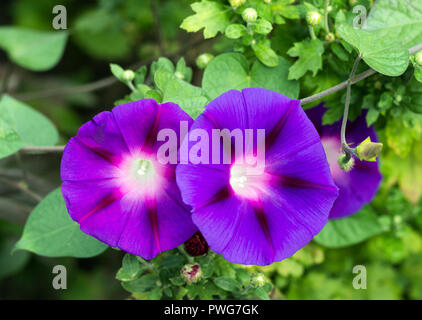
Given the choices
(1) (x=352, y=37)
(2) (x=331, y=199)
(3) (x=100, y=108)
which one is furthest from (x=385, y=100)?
(3) (x=100, y=108)

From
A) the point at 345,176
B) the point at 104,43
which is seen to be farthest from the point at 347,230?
the point at 104,43

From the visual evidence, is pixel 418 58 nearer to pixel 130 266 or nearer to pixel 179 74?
pixel 179 74

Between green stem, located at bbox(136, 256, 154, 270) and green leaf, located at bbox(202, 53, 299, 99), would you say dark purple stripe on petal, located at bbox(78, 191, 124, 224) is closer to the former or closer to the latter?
green stem, located at bbox(136, 256, 154, 270)

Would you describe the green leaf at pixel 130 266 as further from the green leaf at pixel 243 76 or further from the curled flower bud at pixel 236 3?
the curled flower bud at pixel 236 3

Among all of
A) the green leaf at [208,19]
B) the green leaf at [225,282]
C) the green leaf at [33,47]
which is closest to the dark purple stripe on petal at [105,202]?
the green leaf at [225,282]

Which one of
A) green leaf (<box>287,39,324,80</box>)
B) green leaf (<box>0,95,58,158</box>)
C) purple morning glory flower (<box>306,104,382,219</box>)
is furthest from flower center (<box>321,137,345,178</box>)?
green leaf (<box>0,95,58,158</box>)
